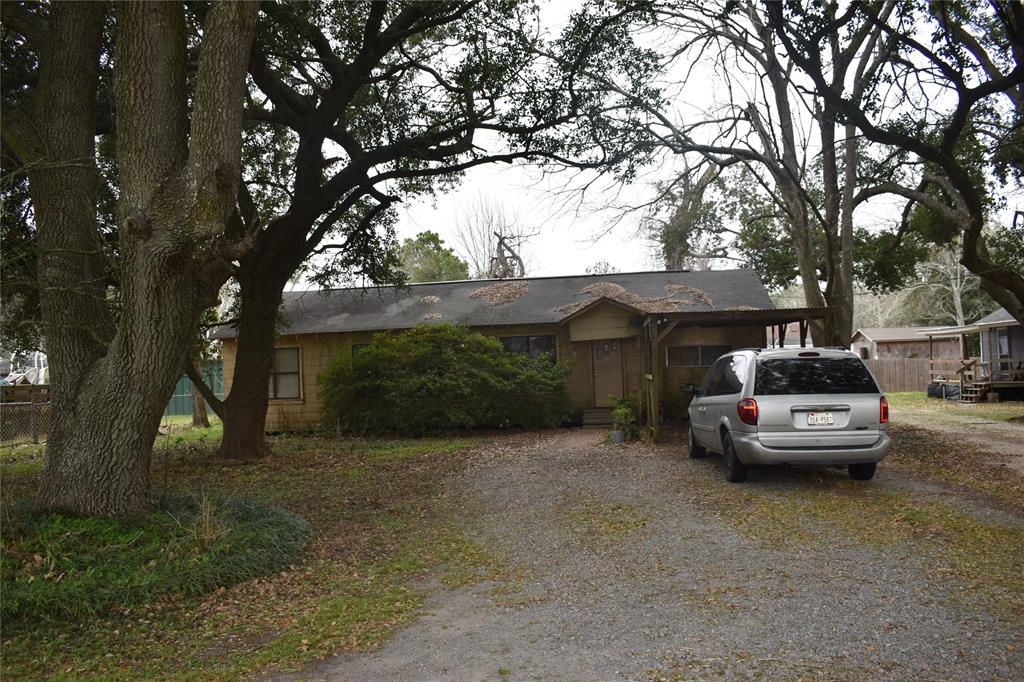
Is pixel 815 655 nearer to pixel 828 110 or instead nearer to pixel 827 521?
pixel 827 521

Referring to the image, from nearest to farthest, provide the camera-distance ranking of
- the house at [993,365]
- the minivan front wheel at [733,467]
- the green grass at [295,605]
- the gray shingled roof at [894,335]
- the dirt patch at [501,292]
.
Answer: the green grass at [295,605]
the minivan front wheel at [733,467]
the dirt patch at [501,292]
the house at [993,365]
the gray shingled roof at [894,335]

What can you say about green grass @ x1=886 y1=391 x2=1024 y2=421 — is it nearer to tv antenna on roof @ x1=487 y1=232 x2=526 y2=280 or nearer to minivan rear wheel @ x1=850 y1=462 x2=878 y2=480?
minivan rear wheel @ x1=850 y1=462 x2=878 y2=480

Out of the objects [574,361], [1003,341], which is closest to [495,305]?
[574,361]

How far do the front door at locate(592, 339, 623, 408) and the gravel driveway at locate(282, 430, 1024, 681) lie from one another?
35.6 ft

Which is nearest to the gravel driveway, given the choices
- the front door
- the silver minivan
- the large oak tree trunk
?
the silver minivan

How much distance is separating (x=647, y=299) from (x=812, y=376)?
11.2 m

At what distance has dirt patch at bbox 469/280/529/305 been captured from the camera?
68.4ft

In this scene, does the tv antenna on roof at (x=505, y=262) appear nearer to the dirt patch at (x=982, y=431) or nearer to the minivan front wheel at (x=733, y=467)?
the dirt patch at (x=982, y=431)

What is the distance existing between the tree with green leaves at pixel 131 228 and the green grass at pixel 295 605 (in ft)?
2.58

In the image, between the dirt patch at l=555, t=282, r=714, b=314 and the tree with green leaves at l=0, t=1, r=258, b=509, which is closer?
the tree with green leaves at l=0, t=1, r=258, b=509

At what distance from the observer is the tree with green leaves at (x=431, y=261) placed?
39562mm

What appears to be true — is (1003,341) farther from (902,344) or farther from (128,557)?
(128,557)

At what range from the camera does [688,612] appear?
195 inches

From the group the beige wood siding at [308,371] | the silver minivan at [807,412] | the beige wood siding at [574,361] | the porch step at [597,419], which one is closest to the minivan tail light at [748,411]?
the silver minivan at [807,412]
